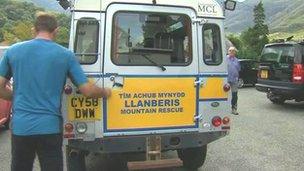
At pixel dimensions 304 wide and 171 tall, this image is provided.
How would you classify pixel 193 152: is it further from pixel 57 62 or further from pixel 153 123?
pixel 57 62

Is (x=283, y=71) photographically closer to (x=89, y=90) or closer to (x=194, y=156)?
(x=194, y=156)

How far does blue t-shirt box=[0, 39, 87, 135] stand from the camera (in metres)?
4.32

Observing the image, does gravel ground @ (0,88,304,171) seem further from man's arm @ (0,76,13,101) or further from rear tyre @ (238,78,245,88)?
rear tyre @ (238,78,245,88)

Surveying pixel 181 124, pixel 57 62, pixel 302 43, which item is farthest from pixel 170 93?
pixel 302 43

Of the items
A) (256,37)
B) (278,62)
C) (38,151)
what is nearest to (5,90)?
(38,151)

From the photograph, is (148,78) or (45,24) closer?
(45,24)

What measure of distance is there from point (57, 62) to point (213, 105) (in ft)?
9.38

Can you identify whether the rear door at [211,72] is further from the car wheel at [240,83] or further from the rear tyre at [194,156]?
the car wheel at [240,83]

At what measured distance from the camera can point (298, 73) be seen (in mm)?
13789

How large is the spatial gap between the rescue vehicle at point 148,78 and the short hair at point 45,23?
1806 mm

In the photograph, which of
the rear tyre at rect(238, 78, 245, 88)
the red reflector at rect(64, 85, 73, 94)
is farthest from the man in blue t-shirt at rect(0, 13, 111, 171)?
the rear tyre at rect(238, 78, 245, 88)

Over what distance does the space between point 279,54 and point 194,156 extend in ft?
26.2

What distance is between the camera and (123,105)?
635 centimetres

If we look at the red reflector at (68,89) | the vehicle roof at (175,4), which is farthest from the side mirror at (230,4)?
the red reflector at (68,89)
